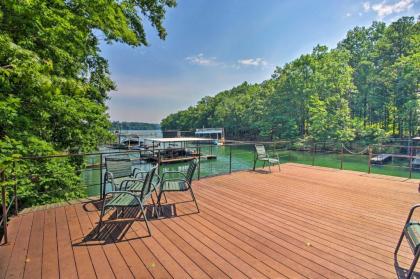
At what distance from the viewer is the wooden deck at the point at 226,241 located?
6.46 feet

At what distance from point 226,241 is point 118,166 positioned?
2.27 m

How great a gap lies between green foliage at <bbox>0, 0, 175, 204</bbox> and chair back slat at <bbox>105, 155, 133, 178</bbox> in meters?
1.10

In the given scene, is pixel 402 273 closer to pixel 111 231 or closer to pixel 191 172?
pixel 191 172

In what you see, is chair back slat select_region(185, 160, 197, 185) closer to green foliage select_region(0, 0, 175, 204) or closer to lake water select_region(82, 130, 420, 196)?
green foliage select_region(0, 0, 175, 204)

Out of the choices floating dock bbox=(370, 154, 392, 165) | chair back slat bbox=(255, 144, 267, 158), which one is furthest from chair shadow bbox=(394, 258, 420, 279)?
floating dock bbox=(370, 154, 392, 165)

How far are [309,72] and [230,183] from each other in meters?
26.5

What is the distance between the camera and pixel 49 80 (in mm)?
2488

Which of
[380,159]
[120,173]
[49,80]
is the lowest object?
[380,159]

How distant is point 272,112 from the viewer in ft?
101

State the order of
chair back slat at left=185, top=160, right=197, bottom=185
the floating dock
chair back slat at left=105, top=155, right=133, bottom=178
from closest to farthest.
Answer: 1. chair back slat at left=185, top=160, right=197, bottom=185
2. chair back slat at left=105, top=155, right=133, bottom=178
3. the floating dock

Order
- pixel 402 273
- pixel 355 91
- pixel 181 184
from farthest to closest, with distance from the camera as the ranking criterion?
pixel 355 91 → pixel 181 184 → pixel 402 273

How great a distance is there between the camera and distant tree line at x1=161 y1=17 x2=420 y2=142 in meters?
20.9

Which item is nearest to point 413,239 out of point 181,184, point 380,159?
point 181,184

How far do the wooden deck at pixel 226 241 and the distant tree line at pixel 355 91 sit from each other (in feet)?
66.5
